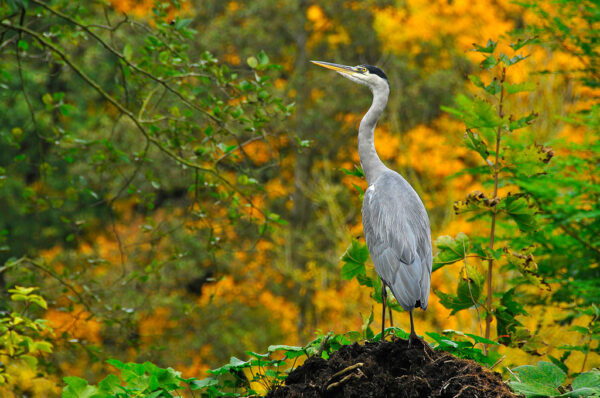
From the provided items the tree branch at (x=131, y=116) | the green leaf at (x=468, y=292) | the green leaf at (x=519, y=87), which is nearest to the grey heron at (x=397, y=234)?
the green leaf at (x=468, y=292)

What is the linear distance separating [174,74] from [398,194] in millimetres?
2483

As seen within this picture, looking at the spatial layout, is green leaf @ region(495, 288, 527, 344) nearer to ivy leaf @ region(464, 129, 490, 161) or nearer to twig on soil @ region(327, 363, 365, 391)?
ivy leaf @ region(464, 129, 490, 161)

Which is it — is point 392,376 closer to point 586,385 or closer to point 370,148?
point 586,385

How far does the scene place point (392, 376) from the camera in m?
2.48

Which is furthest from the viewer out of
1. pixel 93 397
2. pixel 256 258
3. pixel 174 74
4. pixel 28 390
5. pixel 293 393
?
pixel 256 258

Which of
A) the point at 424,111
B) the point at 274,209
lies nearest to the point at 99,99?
the point at 274,209

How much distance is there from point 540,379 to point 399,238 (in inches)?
40.4

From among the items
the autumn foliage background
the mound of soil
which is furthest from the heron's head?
the autumn foliage background

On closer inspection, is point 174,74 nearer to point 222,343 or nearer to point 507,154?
point 507,154

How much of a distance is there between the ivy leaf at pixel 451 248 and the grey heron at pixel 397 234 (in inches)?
2.8

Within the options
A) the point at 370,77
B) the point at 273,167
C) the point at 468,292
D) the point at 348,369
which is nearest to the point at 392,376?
the point at 348,369

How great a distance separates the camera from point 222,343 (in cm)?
1597

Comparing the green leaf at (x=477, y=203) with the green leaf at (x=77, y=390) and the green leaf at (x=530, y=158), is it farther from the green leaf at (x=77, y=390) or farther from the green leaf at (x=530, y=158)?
the green leaf at (x=77, y=390)

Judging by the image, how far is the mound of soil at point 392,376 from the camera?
235 cm
